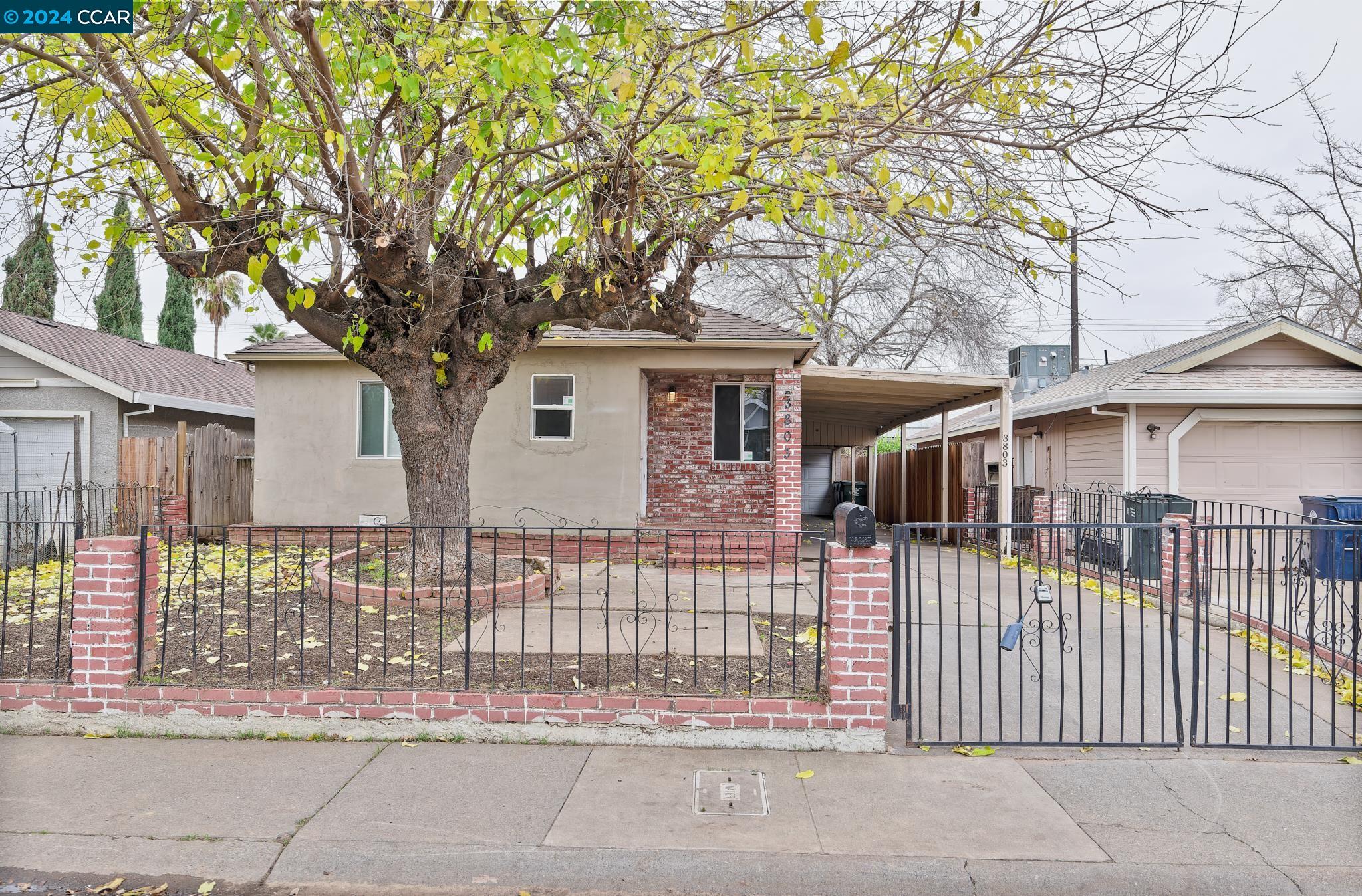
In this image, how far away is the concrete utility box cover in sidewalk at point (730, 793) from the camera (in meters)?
3.72

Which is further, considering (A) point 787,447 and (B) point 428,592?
(A) point 787,447

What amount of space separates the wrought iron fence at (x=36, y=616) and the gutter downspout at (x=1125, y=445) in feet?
40.8

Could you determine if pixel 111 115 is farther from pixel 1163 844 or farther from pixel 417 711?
pixel 1163 844

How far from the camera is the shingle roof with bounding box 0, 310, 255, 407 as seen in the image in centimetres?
1263

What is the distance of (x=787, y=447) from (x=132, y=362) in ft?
40.1

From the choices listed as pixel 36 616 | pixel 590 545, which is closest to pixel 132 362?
pixel 36 616

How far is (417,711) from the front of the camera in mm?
4566

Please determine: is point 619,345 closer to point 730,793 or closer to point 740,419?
point 740,419

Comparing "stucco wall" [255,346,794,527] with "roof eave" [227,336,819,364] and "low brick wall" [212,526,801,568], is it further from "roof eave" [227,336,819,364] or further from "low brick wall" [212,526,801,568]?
"low brick wall" [212,526,801,568]

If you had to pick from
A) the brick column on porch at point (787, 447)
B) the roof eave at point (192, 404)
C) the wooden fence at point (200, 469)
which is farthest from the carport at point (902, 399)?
the roof eave at point (192, 404)

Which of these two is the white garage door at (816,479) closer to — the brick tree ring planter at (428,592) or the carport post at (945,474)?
the carport post at (945,474)

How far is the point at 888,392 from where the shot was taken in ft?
41.9

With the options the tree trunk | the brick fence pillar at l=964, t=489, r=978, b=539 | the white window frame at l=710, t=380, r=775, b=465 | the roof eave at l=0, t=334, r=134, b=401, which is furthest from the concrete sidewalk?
the brick fence pillar at l=964, t=489, r=978, b=539

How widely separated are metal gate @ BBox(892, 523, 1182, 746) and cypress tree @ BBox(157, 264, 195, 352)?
2661 cm
